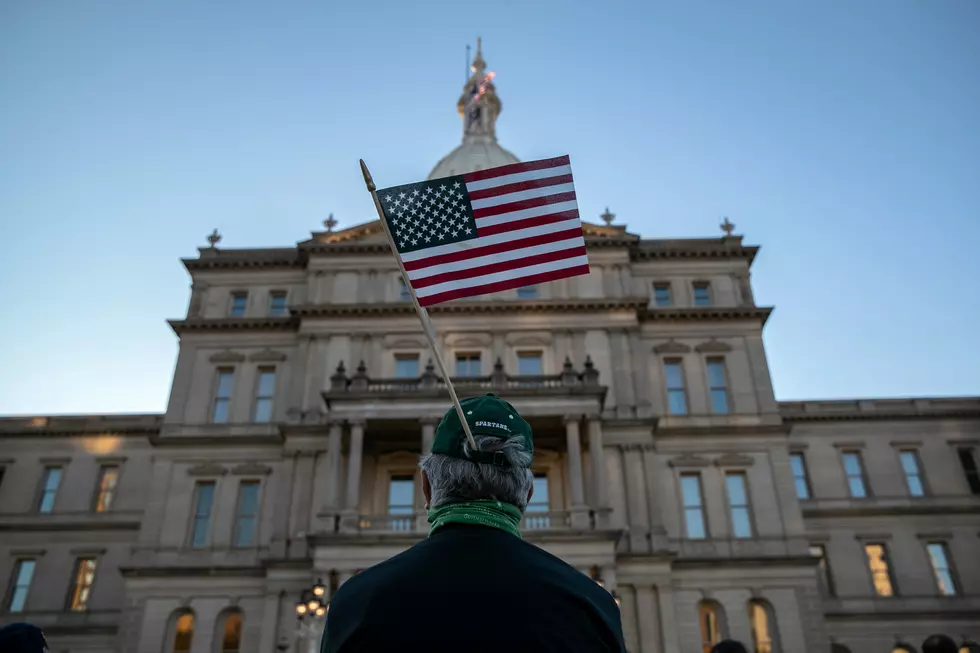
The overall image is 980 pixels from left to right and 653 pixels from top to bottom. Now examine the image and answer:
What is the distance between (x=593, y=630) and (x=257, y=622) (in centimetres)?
3131

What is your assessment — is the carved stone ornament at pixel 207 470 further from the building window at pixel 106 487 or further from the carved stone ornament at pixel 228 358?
the building window at pixel 106 487

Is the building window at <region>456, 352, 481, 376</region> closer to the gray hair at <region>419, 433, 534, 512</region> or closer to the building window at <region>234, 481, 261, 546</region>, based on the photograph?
the building window at <region>234, 481, 261, 546</region>

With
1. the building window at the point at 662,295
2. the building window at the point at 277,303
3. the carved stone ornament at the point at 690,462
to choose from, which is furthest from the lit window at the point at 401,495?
the building window at the point at 662,295

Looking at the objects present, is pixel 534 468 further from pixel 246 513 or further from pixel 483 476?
pixel 483 476

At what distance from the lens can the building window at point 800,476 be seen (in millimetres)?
40531

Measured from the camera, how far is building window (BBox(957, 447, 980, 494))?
1597 inches

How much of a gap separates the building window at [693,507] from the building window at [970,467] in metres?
17.0

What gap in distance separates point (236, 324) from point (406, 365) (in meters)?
8.38

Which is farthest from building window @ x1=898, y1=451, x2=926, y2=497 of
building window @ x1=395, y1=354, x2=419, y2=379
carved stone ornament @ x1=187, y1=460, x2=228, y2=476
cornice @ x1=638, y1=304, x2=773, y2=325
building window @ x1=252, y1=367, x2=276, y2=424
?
carved stone ornament @ x1=187, y1=460, x2=228, y2=476

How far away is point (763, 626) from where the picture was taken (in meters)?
30.6

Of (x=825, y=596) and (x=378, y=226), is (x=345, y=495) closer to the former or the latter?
(x=378, y=226)

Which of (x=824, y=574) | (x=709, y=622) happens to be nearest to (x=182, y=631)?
(x=709, y=622)

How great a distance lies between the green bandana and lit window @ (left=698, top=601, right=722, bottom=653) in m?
30.2

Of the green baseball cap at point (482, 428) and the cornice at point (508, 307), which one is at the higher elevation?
the cornice at point (508, 307)
